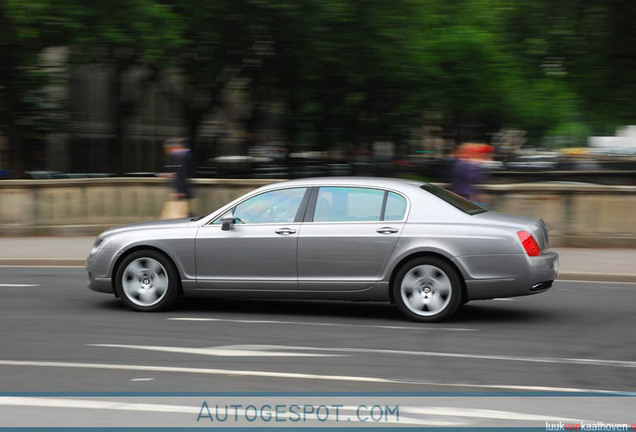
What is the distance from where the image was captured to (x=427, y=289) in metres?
9.14

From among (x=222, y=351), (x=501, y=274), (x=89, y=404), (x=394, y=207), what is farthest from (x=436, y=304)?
(x=89, y=404)

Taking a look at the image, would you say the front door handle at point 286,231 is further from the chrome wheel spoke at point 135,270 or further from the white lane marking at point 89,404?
the white lane marking at point 89,404

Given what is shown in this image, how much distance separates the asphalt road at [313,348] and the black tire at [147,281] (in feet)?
0.61

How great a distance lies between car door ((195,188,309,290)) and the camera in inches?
371

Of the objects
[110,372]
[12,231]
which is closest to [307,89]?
[12,231]

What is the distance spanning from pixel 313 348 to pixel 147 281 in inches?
105

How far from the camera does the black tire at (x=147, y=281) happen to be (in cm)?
973

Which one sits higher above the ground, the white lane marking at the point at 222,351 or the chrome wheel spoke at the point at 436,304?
the chrome wheel spoke at the point at 436,304

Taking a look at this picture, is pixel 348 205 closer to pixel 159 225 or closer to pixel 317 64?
pixel 159 225

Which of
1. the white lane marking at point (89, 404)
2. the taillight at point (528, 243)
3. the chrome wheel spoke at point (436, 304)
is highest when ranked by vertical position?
the taillight at point (528, 243)

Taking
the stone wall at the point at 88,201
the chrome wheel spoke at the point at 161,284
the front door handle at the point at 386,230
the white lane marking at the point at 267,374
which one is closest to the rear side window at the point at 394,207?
the front door handle at the point at 386,230

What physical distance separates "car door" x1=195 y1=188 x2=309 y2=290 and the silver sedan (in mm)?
10

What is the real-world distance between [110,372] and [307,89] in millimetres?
19078

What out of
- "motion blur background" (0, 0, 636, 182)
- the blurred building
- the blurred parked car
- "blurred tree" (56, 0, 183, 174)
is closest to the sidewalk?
"blurred tree" (56, 0, 183, 174)
